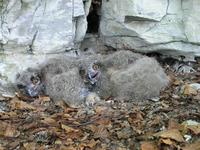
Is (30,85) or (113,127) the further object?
(30,85)

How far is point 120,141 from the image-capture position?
293 centimetres

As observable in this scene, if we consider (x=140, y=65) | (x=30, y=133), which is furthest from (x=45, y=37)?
(x=30, y=133)

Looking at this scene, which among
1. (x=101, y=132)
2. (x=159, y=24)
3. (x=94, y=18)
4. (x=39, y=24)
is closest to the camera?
(x=101, y=132)

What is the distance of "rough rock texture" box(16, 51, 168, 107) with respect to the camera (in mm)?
3525

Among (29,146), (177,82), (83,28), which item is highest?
(83,28)

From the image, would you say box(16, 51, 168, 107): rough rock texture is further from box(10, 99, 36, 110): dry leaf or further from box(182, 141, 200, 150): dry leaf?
box(182, 141, 200, 150): dry leaf

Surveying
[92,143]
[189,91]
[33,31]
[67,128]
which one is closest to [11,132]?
[67,128]

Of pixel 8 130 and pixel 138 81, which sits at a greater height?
pixel 138 81

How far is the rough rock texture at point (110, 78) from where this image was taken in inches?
139

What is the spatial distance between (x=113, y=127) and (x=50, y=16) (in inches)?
50.5

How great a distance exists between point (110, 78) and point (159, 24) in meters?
0.80

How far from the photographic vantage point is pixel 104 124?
122 inches

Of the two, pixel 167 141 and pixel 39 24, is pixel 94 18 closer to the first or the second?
pixel 39 24

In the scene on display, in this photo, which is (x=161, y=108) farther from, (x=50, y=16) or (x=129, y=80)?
(x=50, y=16)
